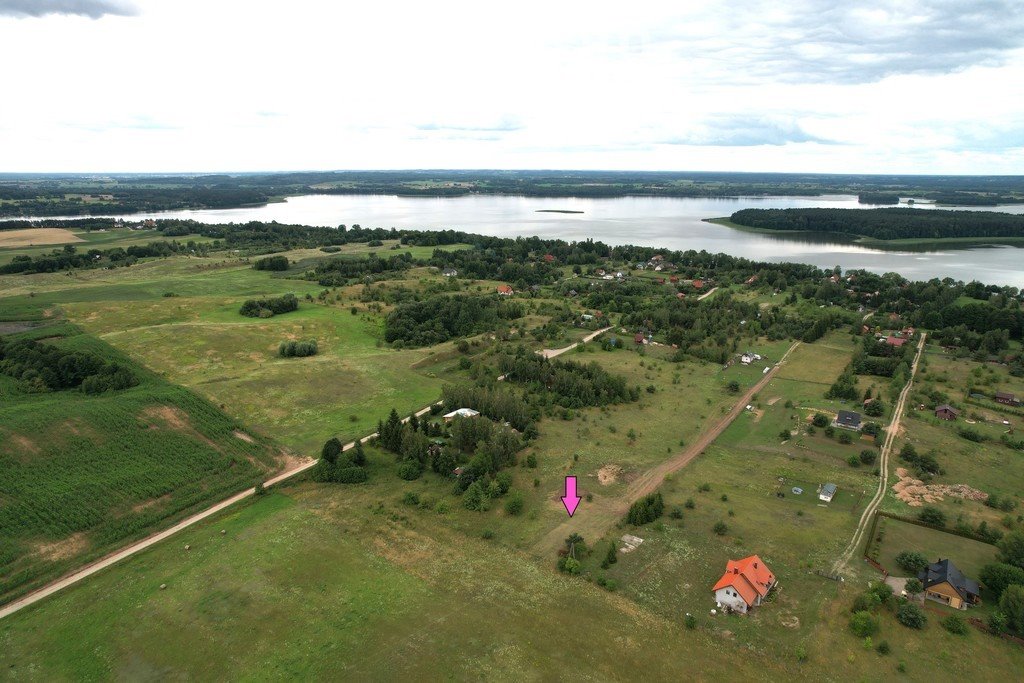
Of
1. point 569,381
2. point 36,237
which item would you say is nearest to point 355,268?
point 569,381

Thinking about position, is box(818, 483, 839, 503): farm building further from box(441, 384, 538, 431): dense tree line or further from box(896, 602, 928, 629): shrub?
box(441, 384, 538, 431): dense tree line

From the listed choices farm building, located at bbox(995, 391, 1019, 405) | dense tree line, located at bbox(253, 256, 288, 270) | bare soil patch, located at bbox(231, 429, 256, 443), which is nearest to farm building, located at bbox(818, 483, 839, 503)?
farm building, located at bbox(995, 391, 1019, 405)

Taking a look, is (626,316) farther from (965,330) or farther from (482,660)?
(482,660)

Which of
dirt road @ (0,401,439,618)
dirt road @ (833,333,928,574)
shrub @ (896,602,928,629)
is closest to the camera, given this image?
shrub @ (896,602,928,629)

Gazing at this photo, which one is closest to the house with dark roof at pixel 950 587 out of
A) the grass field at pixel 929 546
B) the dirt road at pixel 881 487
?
the grass field at pixel 929 546

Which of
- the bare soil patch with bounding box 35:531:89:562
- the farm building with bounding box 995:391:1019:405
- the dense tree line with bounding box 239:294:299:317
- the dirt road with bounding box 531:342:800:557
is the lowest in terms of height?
the dirt road with bounding box 531:342:800:557

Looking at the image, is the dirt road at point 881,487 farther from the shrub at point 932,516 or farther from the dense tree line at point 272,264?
the dense tree line at point 272,264

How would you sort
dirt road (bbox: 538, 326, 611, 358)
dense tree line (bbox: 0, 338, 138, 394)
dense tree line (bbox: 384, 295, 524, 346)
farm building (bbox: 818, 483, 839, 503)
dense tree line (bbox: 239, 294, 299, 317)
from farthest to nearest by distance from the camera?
1. dense tree line (bbox: 239, 294, 299, 317)
2. dense tree line (bbox: 384, 295, 524, 346)
3. dirt road (bbox: 538, 326, 611, 358)
4. dense tree line (bbox: 0, 338, 138, 394)
5. farm building (bbox: 818, 483, 839, 503)
